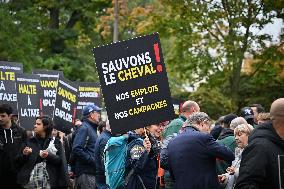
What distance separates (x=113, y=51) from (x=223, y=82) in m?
21.0

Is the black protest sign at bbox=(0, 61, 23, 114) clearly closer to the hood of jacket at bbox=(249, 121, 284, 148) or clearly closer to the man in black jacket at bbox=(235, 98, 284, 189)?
the hood of jacket at bbox=(249, 121, 284, 148)

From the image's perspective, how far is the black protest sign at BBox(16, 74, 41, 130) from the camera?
16.8m

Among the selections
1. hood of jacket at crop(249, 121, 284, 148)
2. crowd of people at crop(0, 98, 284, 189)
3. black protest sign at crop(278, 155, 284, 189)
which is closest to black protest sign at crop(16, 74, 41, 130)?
crowd of people at crop(0, 98, 284, 189)

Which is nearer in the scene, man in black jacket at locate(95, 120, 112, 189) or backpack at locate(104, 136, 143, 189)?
backpack at locate(104, 136, 143, 189)

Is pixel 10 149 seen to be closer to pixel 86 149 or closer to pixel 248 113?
pixel 86 149

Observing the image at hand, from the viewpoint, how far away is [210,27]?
100 ft

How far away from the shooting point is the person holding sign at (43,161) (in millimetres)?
13742

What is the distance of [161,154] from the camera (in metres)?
11.2

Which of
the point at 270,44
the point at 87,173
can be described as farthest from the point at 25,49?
the point at 87,173

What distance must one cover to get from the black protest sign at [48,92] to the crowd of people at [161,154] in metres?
1.98

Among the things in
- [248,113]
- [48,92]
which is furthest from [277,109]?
[48,92]

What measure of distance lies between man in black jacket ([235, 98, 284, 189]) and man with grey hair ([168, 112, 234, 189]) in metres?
2.74

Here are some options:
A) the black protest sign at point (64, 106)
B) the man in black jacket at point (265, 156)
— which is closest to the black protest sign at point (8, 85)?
the black protest sign at point (64, 106)

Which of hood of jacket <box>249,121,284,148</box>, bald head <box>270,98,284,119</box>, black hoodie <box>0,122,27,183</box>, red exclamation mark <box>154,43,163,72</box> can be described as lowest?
black hoodie <box>0,122,27,183</box>
